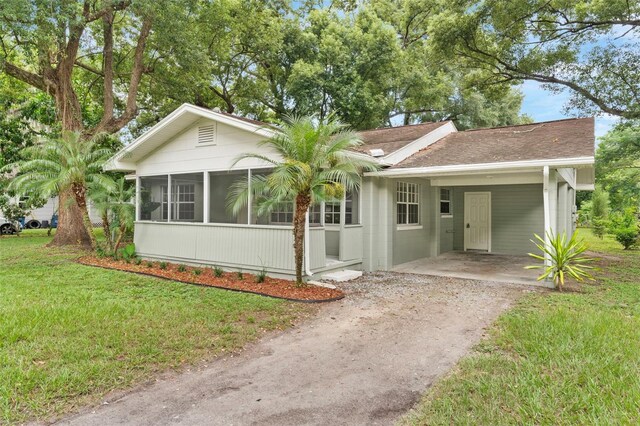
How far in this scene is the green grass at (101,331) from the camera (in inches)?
132

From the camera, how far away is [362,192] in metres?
9.16

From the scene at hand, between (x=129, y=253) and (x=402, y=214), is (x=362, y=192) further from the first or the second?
(x=129, y=253)

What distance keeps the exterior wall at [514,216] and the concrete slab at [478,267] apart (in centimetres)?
66

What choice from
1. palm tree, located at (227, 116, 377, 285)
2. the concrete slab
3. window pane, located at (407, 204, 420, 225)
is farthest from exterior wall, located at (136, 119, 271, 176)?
the concrete slab

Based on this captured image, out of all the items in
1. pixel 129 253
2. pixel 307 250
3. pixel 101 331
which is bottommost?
pixel 101 331

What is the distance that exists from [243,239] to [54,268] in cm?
488

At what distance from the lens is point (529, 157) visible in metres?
7.66

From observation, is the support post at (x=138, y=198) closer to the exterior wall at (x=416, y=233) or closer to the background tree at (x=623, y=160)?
the exterior wall at (x=416, y=233)

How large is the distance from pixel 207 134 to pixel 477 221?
958cm

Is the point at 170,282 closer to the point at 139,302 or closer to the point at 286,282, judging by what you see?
the point at 139,302

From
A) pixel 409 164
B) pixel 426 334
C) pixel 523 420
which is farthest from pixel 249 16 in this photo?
pixel 523 420

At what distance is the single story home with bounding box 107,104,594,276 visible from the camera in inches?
316

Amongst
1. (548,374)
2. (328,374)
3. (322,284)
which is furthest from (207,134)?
(548,374)

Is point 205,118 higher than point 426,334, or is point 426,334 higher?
point 205,118
